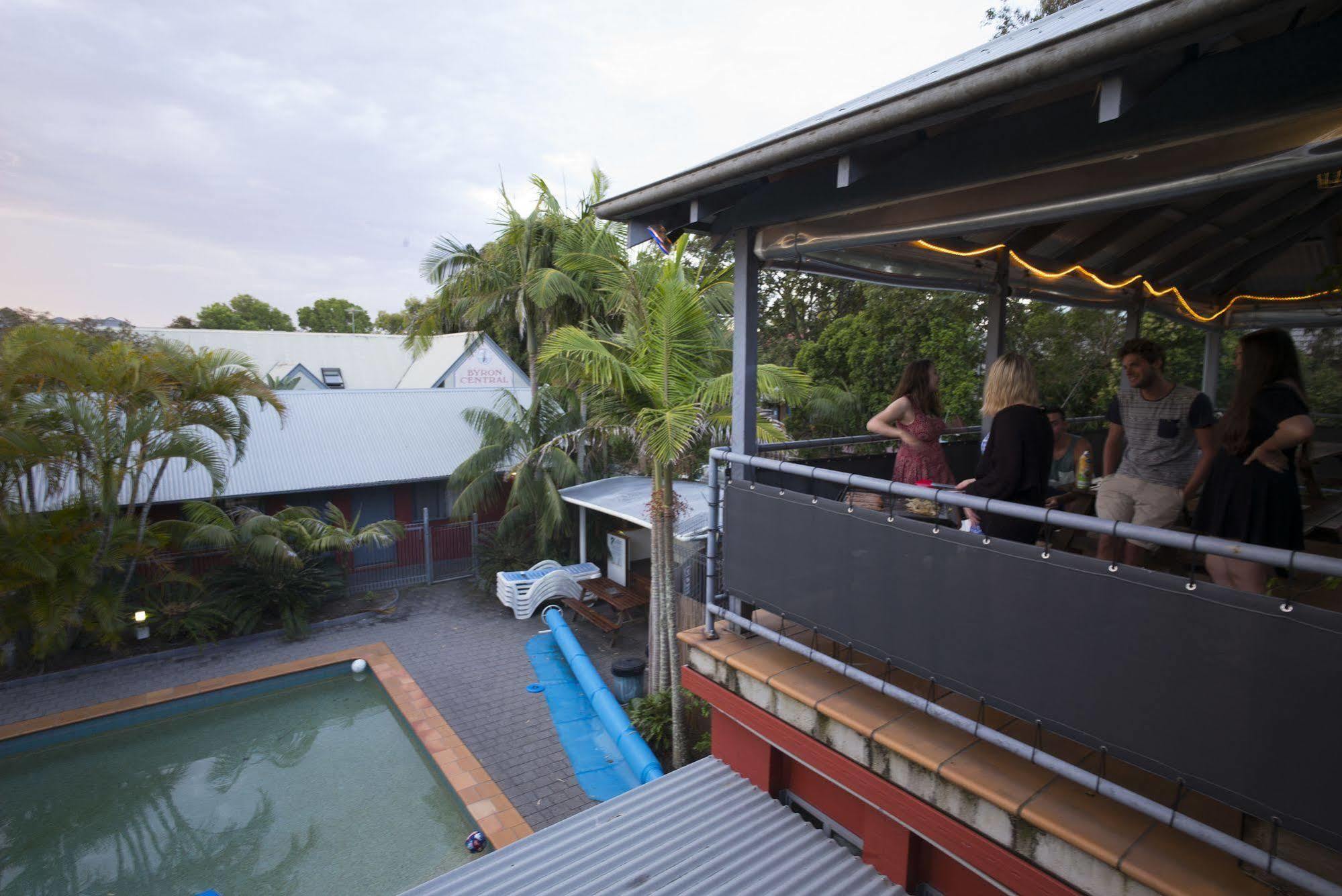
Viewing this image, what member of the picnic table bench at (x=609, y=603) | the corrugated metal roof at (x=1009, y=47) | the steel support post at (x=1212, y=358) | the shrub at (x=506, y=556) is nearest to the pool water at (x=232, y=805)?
the picnic table bench at (x=609, y=603)

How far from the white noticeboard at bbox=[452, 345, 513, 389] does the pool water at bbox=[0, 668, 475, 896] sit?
12.2m

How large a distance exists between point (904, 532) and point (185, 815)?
918 cm

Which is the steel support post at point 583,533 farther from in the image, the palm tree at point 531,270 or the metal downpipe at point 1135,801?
the metal downpipe at point 1135,801

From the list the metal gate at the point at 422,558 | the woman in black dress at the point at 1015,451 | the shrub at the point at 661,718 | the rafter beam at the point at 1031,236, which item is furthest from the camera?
the metal gate at the point at 422,558

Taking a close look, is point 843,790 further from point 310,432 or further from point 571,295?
point 310,432

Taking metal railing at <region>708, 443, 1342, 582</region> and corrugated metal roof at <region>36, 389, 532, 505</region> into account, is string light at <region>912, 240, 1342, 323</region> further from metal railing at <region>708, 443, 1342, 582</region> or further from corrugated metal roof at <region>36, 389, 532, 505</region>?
corrugated metal roof at <region>36, 389, 532, 505</region>

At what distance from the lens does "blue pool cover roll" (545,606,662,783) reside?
299 inches

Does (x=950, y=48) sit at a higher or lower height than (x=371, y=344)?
higher

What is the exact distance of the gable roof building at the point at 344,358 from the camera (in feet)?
80.4

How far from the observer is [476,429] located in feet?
50.0

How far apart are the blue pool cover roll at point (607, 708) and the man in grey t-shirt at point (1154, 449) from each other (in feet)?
15.0

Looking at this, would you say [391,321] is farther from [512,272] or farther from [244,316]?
[512,272]

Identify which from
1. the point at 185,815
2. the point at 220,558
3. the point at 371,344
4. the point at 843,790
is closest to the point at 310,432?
the point at 220,558

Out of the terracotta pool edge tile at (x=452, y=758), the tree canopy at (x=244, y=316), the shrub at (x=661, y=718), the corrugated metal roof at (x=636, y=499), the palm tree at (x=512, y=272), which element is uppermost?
the tree canopy at (x=244, y=316)
